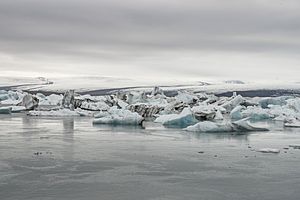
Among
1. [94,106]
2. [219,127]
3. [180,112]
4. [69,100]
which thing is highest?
[69,100]

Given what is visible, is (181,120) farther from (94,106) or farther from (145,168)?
(94,106)

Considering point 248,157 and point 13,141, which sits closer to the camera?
point 248,157

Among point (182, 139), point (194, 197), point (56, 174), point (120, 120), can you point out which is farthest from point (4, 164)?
point (120, 120)

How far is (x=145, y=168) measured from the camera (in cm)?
768

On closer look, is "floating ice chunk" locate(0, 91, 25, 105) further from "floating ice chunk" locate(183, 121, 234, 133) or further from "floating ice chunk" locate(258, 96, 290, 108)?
"floating ice chunk" locate(183, 121, 234, 133)

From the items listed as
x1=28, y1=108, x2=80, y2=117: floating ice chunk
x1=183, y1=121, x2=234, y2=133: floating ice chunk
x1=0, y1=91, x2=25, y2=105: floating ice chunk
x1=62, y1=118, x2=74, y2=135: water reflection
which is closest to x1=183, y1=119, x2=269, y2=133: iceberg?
x1=183, y1=121, x2=234, y2=133: floating ice chunk

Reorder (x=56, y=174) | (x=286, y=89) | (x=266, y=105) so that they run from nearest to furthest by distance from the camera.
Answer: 1. (x=56, y=174)
2. (x=266, y=105)
3. (x=286, y=89)

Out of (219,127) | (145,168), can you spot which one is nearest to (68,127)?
(219,127)

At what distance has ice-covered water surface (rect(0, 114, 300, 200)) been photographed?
598 cm

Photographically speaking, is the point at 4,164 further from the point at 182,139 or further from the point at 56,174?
the point at 182,139

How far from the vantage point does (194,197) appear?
5770 millimetres

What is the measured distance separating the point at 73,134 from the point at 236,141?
429 centimetres

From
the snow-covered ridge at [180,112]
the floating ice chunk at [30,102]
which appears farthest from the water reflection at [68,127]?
the floating ice chunk at [30,102]

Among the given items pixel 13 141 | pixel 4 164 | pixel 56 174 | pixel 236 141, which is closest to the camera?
pixel 56 174
